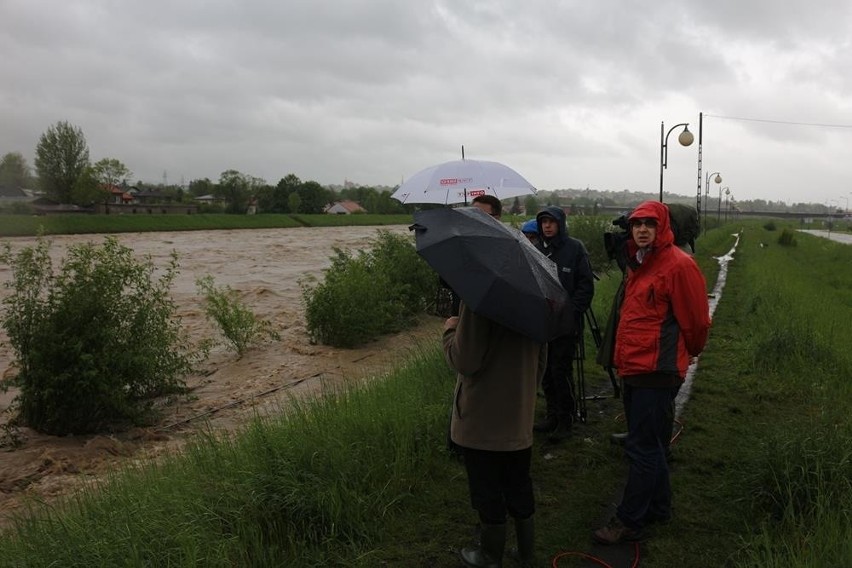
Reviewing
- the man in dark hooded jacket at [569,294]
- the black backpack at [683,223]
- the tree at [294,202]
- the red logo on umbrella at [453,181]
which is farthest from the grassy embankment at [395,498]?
the tree at [294,202]

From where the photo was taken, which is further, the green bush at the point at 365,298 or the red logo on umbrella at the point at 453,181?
the green bush at the point at 365,298

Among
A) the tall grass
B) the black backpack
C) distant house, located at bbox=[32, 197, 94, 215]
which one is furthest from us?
distant house, located at bbox=[32, 197, 94, 215]

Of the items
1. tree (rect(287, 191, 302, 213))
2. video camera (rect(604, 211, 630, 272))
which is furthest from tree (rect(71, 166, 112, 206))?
video camera (rect(604, 211, 630, 272))

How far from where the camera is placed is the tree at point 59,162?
80.9 m

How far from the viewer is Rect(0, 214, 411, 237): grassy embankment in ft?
157

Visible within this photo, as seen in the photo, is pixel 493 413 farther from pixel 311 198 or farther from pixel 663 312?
pixel 311 198

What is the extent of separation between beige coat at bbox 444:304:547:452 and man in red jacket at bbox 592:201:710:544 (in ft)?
2.81

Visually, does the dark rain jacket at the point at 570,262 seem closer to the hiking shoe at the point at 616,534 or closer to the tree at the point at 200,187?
the hiking shoe at the point at 616,534

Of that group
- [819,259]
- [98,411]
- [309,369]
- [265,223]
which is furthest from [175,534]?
[265,223]

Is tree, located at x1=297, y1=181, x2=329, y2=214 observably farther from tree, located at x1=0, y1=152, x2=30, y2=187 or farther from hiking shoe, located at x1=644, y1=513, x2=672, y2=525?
hiking shoe, located at x1=644, y1=513, x2=672, y2=525

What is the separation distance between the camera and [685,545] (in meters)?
3.68

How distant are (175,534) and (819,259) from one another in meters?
32.7

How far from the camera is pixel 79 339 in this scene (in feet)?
23.6

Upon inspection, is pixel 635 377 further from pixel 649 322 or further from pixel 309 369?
pixel 309 369
